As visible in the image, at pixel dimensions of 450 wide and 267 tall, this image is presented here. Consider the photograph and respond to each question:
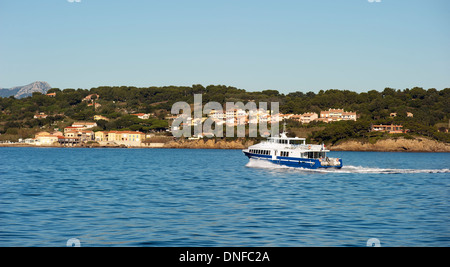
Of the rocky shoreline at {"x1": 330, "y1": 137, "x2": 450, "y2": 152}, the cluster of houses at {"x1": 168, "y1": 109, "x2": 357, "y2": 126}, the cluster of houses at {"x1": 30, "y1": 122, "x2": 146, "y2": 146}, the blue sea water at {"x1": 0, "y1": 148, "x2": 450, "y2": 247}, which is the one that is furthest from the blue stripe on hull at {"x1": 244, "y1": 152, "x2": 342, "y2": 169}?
the cluster of houses at {"x1": 30, "y1": 122, "x2": 146, "y2": 146}

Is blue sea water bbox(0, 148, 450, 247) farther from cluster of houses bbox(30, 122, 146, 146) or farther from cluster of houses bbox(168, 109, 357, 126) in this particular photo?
cluster of houses bbox(30, 122, 146, 146)

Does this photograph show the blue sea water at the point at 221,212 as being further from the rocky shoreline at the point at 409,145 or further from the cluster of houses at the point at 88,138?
the cluster of houses at the point at 88,138

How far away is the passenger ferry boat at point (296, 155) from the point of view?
5519 cm

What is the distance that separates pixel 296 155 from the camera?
184 ft

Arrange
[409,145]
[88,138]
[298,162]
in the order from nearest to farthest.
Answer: [298,162]
[409,145]
[88,138]

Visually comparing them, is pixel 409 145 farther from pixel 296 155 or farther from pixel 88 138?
pixel 88 138

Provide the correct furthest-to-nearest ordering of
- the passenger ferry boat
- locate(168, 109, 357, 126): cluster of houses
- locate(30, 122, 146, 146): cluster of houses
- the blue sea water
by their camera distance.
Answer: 1. locate(30, 122, 146, 146): cluster of houses
2. locate(168, 109, 357, 126): cluster of houses
3. the passenger ferry boat
4. the blue sea water

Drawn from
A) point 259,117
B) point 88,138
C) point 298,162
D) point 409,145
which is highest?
point 259,117

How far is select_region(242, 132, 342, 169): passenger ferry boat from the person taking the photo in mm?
55188

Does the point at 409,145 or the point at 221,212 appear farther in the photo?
the point at 409,145

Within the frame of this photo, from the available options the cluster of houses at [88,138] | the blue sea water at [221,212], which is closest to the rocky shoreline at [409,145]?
the cluster of houses at [88,138]

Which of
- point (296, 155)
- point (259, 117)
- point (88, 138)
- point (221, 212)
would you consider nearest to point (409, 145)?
point (259, 117)
